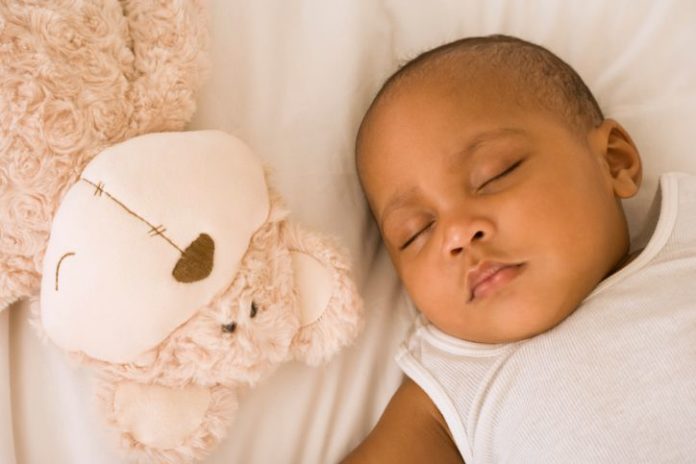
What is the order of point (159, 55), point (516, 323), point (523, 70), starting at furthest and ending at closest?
point (523, 70), point (516, 323), point (159, 55)

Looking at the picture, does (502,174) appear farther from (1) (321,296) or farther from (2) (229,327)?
(2) (229,327)

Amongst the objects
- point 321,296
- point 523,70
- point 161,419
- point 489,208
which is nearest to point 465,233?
point 489,208

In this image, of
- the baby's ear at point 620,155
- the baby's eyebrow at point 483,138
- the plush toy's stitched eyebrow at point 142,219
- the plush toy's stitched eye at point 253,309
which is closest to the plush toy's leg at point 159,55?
the plush toy's stitched eyebrow at point 142,219

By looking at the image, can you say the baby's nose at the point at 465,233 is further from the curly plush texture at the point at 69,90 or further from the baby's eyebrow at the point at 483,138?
the curly plush texture at the point at 69,90

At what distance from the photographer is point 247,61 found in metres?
1.07

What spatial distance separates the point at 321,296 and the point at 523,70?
0.48m

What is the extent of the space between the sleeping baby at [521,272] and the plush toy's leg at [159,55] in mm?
327

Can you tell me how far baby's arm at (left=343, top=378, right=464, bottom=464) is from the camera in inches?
38.0

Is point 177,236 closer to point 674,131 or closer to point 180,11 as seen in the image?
point 180,11

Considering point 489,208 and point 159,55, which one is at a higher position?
point 159,55

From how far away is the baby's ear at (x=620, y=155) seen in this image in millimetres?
1074

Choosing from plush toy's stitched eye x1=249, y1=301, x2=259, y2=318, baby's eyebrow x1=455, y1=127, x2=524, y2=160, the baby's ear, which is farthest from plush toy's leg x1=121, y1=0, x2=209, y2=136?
A: the baby's ear

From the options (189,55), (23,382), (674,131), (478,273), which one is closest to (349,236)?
(478,273)

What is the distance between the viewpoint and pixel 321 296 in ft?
2.81
